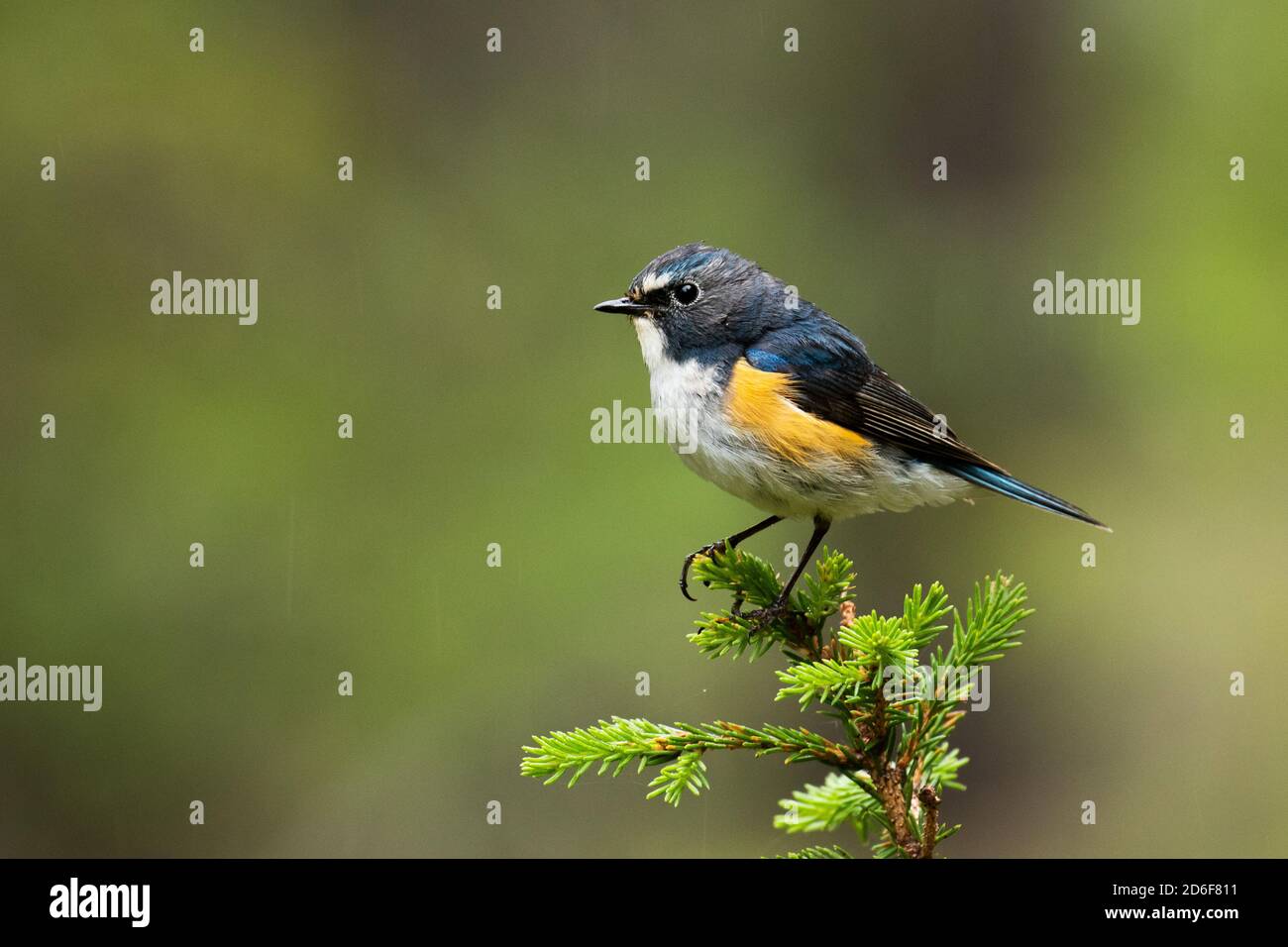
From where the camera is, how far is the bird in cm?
443

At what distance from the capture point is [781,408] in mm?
4469

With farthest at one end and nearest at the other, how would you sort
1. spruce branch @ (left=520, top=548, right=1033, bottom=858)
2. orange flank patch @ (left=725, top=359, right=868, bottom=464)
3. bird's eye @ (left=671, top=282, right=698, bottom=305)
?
bird's eye @ (left=671, top=282, right=698, bottom=305), orange flank patch @ (left=725, top=359, right=868, bottom=464), spruce branch @ (left=520, top=548, right=1033, bottom=858)

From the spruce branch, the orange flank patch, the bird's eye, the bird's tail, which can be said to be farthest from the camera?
the bird's eye

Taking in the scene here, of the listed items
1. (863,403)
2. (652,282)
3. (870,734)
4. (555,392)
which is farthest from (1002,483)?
(555,392)

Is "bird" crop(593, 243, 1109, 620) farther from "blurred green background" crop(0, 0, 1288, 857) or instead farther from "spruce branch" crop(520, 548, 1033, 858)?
"blurred green background" crop(0, 0, 1288, 857)

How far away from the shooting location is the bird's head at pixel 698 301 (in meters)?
4.79

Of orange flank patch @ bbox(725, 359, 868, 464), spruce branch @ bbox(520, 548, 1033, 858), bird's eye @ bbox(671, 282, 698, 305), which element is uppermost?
bird's eye @ bbox(671, 282, 698, 305)

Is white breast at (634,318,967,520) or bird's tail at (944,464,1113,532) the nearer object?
white breast at (634,318,967,520)

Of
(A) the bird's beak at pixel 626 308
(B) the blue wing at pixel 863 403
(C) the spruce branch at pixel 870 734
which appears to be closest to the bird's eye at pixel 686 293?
(A) the bird's beak at pixel 626 308

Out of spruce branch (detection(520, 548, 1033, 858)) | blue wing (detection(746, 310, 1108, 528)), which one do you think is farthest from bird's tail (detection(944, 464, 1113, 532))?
spruce branch (detection(520, 548, 1033, 858))

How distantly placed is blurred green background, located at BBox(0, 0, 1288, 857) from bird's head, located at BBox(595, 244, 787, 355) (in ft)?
8.88

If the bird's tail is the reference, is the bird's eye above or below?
above

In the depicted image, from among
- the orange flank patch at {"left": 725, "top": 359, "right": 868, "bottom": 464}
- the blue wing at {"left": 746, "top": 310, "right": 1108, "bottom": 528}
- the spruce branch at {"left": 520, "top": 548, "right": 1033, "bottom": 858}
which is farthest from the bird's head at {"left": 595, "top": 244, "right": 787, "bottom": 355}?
the spruce branch at {"left": 520, "top": 548, "right": 1033, "bottom": 858}

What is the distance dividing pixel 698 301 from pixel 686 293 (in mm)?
54
